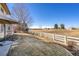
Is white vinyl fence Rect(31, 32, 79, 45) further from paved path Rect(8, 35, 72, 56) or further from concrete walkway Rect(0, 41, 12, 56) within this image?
concrete walkway Rect(0, 41, 12, 56)

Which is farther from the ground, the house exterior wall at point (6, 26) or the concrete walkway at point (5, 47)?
the house exterior wall at point (6, 26)

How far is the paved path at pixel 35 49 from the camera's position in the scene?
4.18m

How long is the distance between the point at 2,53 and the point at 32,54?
1.97 feet

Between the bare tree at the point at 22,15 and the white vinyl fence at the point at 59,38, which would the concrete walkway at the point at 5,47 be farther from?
the white vinyl fence at the point at 59,38

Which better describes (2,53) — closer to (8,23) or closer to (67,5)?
(8,23)

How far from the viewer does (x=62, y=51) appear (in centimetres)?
418

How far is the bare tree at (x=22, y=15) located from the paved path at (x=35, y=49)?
30 centimetres

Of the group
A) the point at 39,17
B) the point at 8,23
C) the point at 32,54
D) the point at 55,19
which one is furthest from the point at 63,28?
the point at 8,23

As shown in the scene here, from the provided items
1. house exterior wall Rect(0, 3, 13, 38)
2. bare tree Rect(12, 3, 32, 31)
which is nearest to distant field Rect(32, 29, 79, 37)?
bare tree Rect(12, 3, 32, 31)

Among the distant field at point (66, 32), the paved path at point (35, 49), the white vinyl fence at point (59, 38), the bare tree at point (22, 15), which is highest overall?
the bare tree at point (22, 15)

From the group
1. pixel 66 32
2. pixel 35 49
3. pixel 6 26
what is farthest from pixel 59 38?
pixel 6 26

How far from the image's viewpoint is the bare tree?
4.22m

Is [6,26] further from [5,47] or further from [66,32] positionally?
[66,32]

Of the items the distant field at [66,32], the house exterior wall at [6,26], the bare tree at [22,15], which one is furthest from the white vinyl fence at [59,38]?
the house exterior wall at [6,26]
